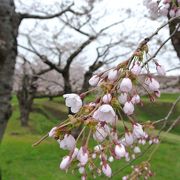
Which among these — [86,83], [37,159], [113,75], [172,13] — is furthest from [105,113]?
[86,83]

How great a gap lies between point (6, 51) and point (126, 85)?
383 cm

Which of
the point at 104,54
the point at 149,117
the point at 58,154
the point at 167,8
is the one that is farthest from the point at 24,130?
the point at 167,8

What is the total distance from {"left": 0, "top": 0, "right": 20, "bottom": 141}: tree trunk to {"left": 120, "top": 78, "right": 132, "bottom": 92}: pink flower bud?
370 centimetres

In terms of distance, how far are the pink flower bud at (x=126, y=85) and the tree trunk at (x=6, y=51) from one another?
12.1 ft

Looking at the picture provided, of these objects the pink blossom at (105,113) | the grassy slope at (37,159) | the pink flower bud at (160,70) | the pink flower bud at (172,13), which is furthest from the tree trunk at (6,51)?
the pink blossom at (105,113)

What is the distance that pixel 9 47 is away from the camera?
4809mm

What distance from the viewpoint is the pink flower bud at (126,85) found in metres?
1.03

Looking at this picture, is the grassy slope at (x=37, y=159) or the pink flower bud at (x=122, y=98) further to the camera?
the grassy slope at (x=37, y=159)

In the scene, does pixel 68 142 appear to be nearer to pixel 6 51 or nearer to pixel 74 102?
pixel 74 102

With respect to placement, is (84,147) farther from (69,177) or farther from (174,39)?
(69,177)

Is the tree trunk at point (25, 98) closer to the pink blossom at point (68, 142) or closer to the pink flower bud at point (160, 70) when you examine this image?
the pink flower bud at point (160, 70)

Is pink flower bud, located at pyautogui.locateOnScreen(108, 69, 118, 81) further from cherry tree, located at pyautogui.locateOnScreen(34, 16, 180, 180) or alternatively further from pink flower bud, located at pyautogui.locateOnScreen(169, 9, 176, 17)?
pink flower bud, located at pyautogui.locateOnScreen(169, 9, 176, 17)

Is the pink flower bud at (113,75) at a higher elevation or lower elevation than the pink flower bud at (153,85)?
higher

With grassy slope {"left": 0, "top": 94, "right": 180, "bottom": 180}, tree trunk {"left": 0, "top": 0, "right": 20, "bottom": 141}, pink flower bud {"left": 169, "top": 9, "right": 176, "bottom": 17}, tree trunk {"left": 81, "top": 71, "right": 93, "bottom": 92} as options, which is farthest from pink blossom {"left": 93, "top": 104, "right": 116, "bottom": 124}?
tree trunk {"left": 81, "top": 71, "right": 93, "bottom": 92}
